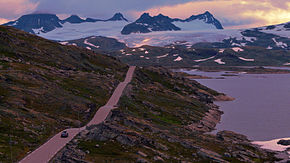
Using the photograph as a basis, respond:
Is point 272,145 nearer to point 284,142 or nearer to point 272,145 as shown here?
point 272,145

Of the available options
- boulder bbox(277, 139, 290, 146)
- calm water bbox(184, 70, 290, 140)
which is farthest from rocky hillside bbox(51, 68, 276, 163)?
boulder bbox(277, 139, 290, 146)

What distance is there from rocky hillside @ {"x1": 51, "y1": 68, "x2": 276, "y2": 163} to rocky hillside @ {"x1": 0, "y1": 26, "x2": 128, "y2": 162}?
6.52m

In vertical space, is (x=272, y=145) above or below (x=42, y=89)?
below

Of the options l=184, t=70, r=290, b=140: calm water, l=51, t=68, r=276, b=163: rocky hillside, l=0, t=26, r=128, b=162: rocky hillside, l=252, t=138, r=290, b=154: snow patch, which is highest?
l=0, t=26, r=128, b=162: rocky hillside

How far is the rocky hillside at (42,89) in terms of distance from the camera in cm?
5856

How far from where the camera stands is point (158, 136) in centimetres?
7075

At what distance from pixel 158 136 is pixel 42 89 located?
97.7 ft

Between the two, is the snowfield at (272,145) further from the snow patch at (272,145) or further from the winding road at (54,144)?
the winding road at (54,144)

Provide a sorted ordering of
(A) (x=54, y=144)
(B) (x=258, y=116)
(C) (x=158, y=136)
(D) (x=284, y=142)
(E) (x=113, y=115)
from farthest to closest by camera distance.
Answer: (B) (x=258, y=116)
(D) (x=284, y=142)
(E) (x=113, y=115)
(C) (x=158, y=136)
(A) (x=54, y=144)

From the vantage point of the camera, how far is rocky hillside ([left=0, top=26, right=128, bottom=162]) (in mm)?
58562

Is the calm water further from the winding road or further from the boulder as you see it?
the winding road

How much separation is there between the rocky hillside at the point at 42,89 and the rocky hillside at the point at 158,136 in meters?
6.52

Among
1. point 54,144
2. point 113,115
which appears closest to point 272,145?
point 113,115

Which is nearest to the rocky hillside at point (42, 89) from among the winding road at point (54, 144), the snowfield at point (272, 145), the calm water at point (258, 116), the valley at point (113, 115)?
the valley at point (113, 115)
